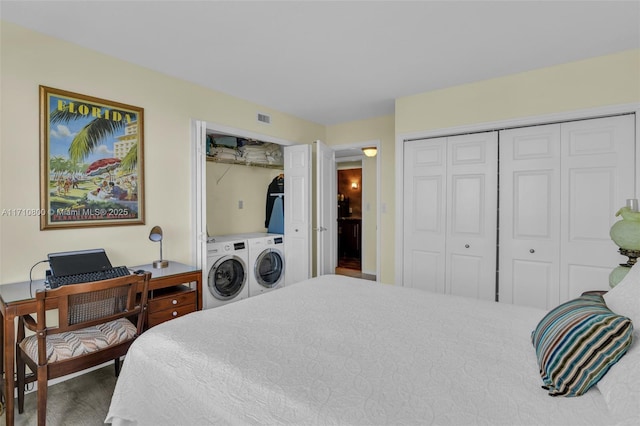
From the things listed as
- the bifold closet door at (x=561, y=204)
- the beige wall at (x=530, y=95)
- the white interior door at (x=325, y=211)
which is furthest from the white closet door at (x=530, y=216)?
Answer: the white interior door at (x=325, y=211)

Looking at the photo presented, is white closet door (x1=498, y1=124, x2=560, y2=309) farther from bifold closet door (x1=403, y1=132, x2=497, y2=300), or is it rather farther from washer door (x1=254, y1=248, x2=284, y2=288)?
washer door (x1=254, y1=248, x2=284, y2=288)

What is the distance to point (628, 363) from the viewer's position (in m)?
0.92

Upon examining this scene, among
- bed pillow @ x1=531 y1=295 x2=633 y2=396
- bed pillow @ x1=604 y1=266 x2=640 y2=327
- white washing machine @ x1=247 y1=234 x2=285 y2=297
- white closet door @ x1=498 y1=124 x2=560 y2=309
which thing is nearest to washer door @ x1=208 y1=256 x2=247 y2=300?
white washing machine @ x1=247 y1=234 x2=285 y2=297

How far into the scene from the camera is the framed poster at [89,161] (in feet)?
7.64


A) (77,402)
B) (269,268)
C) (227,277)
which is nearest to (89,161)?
(77,402)

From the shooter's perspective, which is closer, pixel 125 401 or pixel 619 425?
pixel 619 425

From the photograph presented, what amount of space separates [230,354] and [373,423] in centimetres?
62

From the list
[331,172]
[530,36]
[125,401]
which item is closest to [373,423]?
[125,401]

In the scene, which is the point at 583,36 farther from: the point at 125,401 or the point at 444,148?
the point at 125,401

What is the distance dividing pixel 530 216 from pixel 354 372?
2.72m

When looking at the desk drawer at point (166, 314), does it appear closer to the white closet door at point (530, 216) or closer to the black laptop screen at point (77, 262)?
the black laptop screen at point (77, 262)

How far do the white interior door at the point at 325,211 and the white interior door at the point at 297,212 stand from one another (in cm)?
14

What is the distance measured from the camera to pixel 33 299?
185 centimetres

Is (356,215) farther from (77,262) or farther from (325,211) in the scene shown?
(77,262)
